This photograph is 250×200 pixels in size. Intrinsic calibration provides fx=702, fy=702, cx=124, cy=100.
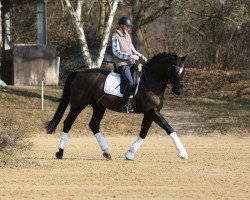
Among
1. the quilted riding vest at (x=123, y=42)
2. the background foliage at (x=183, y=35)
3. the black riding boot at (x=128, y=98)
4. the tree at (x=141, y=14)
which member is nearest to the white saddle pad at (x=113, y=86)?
the black riding boot at (x=128, y=98)

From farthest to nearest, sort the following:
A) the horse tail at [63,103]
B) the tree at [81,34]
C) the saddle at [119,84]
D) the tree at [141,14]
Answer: the tree at [141,14], the tree at [81,34], the horse tail at [63,103], the saddle at [119,84]

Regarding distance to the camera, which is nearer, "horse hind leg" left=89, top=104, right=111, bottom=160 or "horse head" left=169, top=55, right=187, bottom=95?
"horse head" left=169, top=55, right=187, bottom=95

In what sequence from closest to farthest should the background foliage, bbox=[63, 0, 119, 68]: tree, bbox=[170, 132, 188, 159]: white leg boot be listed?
bbox=[170, 132, 188, 159]: white leg boot < bbox=[63, 0, 119, 68]: tree < the background foliage

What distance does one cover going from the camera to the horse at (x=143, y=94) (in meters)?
13.9

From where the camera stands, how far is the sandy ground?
980cm

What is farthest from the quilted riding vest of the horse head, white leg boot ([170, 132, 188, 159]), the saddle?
white leg boot ([170, 132, 188, 159])

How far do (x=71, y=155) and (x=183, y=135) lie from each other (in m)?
7.10

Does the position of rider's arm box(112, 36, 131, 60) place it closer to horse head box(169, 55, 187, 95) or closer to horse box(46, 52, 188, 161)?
horse box(46, 52, 188, 161)

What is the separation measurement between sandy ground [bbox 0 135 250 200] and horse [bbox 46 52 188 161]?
51 cm

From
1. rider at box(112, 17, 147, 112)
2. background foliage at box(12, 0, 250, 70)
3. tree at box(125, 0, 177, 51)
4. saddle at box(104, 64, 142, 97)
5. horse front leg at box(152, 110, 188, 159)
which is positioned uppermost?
rider at box(112, 17, 147, 112)

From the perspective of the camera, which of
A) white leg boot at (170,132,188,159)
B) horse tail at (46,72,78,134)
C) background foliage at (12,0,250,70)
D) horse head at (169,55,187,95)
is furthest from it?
background foliage at (12,0,250,70)

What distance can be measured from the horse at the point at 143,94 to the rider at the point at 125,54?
0.54 ft

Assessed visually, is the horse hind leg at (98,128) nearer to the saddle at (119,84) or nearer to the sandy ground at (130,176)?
the sandy ground at (130,176)

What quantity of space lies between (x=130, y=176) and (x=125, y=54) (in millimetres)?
3255
